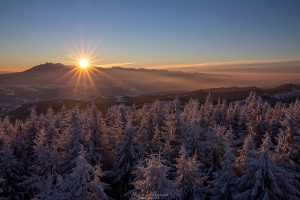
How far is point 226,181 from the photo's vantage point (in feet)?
49.6

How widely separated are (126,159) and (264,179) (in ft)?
44.1

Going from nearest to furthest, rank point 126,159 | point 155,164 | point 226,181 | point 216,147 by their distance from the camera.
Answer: point 155,164 → point 226,181 → point 216,147 → point 126,159

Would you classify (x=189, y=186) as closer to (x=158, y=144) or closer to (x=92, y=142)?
(x=158, y=144)

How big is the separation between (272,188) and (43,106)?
400ft

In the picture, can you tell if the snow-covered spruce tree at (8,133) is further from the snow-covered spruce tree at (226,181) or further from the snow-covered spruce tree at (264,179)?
the snow-covered spruce tree at (264,179)

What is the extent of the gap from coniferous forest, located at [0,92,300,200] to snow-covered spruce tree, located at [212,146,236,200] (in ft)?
0.23

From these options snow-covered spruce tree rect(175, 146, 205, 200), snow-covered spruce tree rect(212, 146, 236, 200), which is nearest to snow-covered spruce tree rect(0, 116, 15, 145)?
snow-covered spruce tree rect(175, 146, 205, 200)

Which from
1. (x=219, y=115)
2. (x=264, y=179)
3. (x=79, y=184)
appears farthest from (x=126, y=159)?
(x=219, y=115)

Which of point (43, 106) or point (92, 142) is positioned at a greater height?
point (92, 142)

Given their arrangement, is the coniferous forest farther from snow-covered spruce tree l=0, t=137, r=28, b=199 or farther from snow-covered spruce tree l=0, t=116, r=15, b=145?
snow-covered spruce tree l=0, t=116, r=15, b=145

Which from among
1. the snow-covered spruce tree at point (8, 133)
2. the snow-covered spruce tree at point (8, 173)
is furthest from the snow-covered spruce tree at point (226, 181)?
the snow-covered spruce tree at point (8, 133)

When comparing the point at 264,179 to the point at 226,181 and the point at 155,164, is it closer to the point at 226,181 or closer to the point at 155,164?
the point at 226,181

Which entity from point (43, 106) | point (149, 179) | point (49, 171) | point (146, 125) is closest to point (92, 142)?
point (49, 171)

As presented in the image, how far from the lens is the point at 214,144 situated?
60.6 ft
